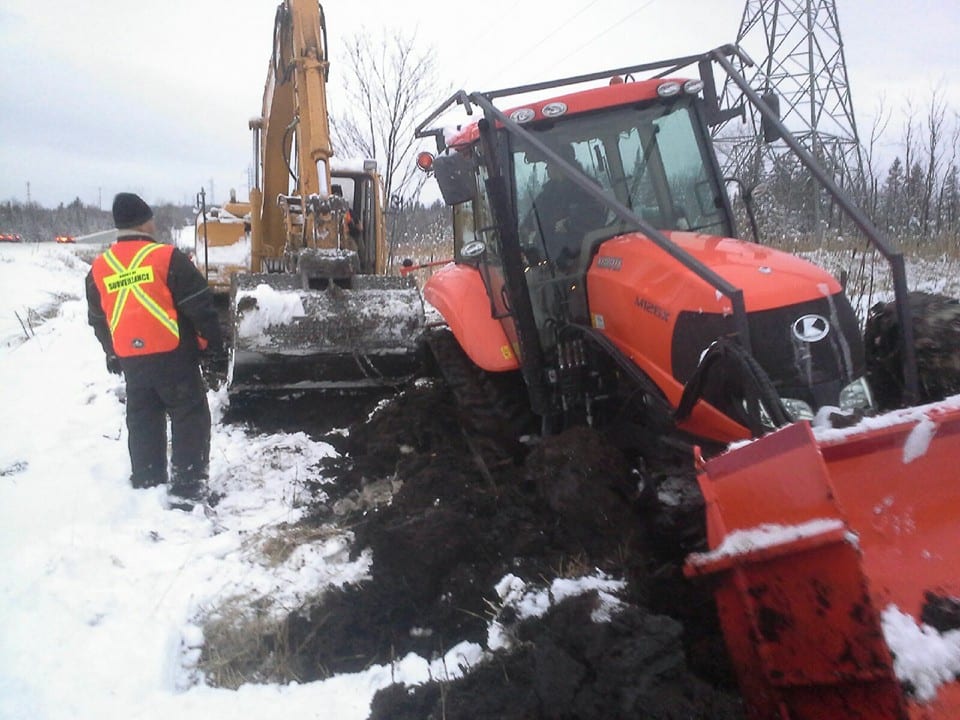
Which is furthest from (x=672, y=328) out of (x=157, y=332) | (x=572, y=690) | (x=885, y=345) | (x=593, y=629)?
(x=157, y=332)

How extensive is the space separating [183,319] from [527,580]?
108 inches

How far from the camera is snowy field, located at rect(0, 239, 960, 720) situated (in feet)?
9.16

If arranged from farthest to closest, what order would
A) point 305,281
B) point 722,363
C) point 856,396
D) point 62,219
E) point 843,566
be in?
point 62,219, point 305,281, point 856,396, point 722,363, point 843,566

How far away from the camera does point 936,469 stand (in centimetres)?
223

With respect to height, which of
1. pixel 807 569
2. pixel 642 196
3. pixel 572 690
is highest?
pixel 642 196

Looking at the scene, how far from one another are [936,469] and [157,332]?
157 inches

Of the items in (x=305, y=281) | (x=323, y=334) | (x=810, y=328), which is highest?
(x=305, y=281)

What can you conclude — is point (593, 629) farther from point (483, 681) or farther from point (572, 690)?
point (483, 681)

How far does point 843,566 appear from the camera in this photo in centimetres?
198

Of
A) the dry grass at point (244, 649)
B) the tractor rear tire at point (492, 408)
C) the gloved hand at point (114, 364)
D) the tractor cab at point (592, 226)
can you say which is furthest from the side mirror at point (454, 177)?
the gloved hand at point (114, 364)

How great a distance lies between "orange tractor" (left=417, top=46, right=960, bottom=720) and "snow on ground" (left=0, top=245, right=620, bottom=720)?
35.5 inches

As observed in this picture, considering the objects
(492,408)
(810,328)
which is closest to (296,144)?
(492,408)

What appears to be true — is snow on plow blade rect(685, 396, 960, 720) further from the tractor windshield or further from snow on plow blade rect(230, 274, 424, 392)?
snow on plow blade rect(230, 274, 424, 392)

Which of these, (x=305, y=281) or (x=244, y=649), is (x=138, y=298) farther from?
(x=244, y=649)
